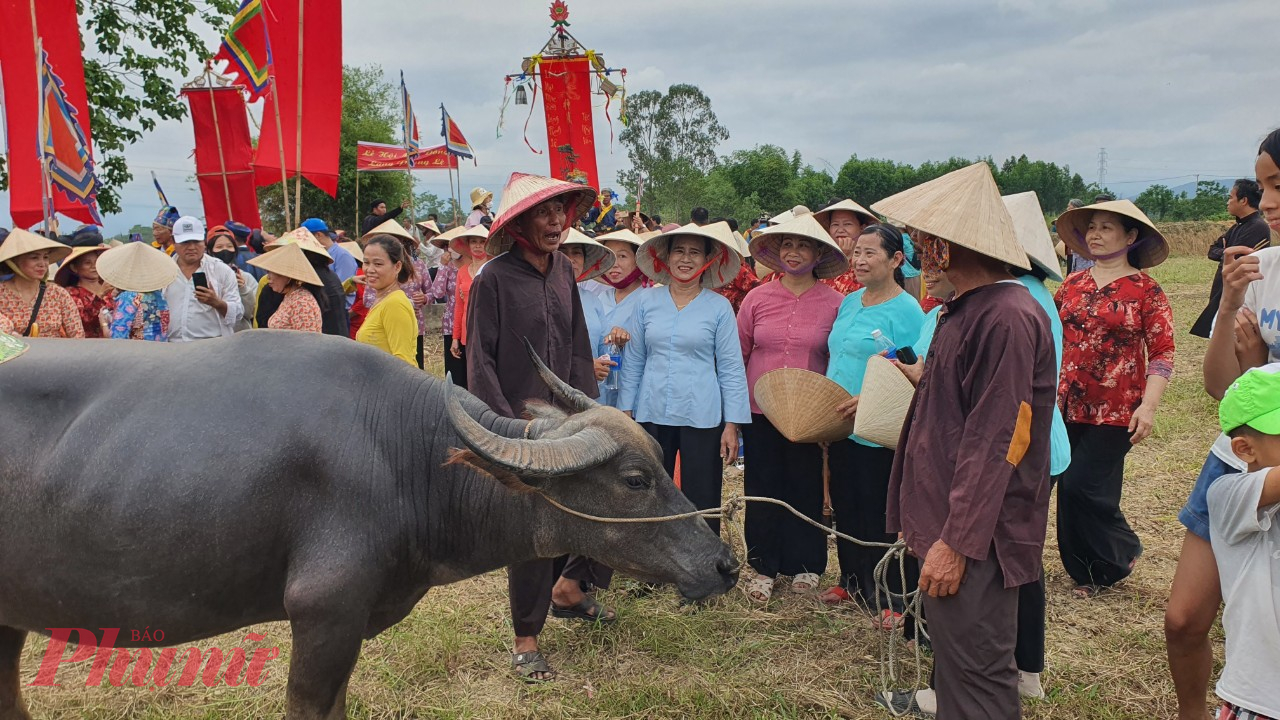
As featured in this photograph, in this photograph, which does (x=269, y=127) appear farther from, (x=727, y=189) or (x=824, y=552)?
(x=727, y=189)

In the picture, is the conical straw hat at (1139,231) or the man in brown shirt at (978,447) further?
the conical straw hat at (1139,231)

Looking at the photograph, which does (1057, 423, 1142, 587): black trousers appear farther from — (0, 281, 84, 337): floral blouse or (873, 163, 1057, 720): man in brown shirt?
(0, 281, 84, 337): floral blouse

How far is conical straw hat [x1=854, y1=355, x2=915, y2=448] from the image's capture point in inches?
136

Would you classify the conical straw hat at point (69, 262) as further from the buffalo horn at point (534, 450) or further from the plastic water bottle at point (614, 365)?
the buffalo horn at point (534, 450)

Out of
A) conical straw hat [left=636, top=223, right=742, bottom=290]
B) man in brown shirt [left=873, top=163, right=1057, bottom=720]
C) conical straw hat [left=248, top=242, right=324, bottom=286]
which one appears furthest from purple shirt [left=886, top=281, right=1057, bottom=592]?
conical straw hat [left=248, top=242, right=324, bottom=286]

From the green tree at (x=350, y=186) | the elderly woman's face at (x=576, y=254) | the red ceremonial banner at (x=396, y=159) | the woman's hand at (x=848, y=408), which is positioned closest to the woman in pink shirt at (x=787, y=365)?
the woman's hand at (x=848, y=408)

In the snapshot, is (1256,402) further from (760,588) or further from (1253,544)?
(760,588)

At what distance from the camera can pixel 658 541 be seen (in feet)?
9.29

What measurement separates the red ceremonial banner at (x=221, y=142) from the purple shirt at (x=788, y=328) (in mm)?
10320

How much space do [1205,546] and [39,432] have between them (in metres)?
3.83

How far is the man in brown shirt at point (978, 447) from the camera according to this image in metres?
2.45

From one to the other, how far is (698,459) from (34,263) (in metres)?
4.61

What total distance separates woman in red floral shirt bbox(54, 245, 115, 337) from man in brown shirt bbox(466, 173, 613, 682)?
4505 mm

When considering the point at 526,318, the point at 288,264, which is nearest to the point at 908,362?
the point at 526,318
